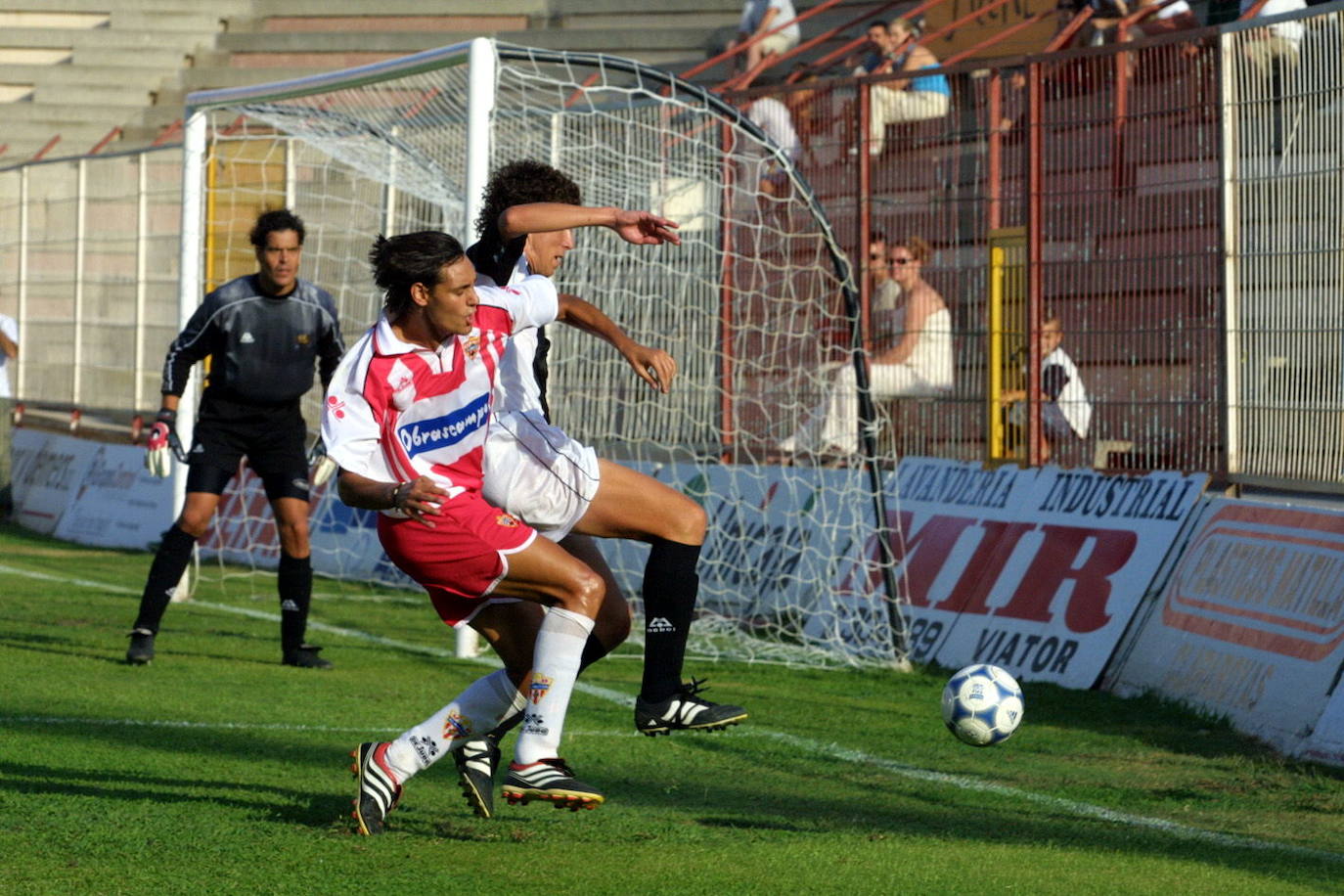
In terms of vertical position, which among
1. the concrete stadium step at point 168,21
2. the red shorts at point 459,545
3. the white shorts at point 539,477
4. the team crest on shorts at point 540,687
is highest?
the concrete stadium step at point 168,21

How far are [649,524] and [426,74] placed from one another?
18.2 feet

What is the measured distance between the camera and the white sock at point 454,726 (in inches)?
216

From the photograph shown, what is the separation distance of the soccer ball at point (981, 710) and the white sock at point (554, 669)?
1.60m

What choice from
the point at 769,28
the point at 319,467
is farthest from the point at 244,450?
the point at 769,28

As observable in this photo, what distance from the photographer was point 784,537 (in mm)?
11312

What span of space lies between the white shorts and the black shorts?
3.74m

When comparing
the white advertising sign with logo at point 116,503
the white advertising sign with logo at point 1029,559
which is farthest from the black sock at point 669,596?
the white advertising sign with logo at point 116,503

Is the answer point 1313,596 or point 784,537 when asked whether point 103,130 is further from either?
point 1313,596

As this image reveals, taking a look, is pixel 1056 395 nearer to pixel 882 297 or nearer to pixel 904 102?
pixel 882 297

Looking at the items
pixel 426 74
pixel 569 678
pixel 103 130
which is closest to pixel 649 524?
pixel 569 678

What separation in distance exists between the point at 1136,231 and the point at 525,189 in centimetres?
437

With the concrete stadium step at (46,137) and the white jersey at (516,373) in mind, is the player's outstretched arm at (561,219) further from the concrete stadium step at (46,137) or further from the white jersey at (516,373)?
the concrete stadium step at (46,137)

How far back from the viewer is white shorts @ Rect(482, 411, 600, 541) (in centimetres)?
589

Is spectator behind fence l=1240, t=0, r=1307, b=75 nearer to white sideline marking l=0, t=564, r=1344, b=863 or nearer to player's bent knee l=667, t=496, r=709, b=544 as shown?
white sideline marking l=0, t=564, r=1344, b=863
